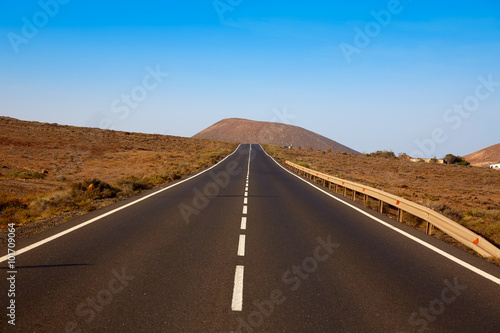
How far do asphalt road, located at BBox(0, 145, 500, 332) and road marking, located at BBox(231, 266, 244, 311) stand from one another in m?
0.03

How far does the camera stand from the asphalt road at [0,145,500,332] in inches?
148

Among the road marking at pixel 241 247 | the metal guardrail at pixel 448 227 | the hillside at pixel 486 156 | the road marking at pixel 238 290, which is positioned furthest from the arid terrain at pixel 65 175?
the hillside at pixel 486 156

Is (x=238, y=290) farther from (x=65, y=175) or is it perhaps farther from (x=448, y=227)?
(x=65, y=175)

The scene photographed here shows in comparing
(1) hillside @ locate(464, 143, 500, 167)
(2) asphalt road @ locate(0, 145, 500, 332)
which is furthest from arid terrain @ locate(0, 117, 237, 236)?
(1) hillside @ locate(464, 143, 500, 167)

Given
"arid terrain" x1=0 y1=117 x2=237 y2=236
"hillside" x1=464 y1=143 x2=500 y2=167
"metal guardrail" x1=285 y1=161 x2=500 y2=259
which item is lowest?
"arid terrain" x1=0 y1=117 x2=237 y2=236

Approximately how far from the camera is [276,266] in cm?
554

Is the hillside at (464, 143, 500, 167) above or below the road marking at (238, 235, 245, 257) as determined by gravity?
above

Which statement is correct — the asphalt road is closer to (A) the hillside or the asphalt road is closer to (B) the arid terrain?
(B) the arid terrain

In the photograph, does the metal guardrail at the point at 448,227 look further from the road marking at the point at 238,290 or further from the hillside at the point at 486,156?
the hillside at the point at 486,156

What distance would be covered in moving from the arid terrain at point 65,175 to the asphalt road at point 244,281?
11.0ft

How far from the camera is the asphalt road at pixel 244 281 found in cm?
376

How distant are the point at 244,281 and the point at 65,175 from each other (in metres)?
29.2

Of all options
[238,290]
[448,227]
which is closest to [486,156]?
[448,227]

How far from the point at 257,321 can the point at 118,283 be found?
84.4 inches
